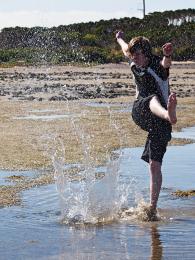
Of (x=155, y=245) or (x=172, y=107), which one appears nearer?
(x=155, y=245)

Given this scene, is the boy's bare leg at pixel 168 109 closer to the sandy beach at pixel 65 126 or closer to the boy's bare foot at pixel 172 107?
the boy's bare foot at pixel 172 107

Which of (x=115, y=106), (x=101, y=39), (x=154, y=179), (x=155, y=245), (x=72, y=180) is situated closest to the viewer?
(x=155, y=245)

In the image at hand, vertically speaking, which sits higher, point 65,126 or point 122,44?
point 122,44

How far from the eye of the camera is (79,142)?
14.7 m

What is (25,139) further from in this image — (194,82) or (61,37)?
(61,37)

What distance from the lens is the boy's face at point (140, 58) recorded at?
775 centimetres

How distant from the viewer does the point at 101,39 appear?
73.3m

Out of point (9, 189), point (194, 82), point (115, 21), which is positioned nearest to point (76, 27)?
point (115, 21)

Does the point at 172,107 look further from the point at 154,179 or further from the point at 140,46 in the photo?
the point at 154,179

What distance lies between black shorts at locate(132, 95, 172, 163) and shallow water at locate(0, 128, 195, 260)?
797 mm

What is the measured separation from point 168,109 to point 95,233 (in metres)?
1.54

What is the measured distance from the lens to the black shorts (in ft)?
25.6

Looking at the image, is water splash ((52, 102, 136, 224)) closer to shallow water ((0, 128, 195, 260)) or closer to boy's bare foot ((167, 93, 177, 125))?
shallow water ((0, 128, 195, 260))

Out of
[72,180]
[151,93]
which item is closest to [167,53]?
[151,93]
